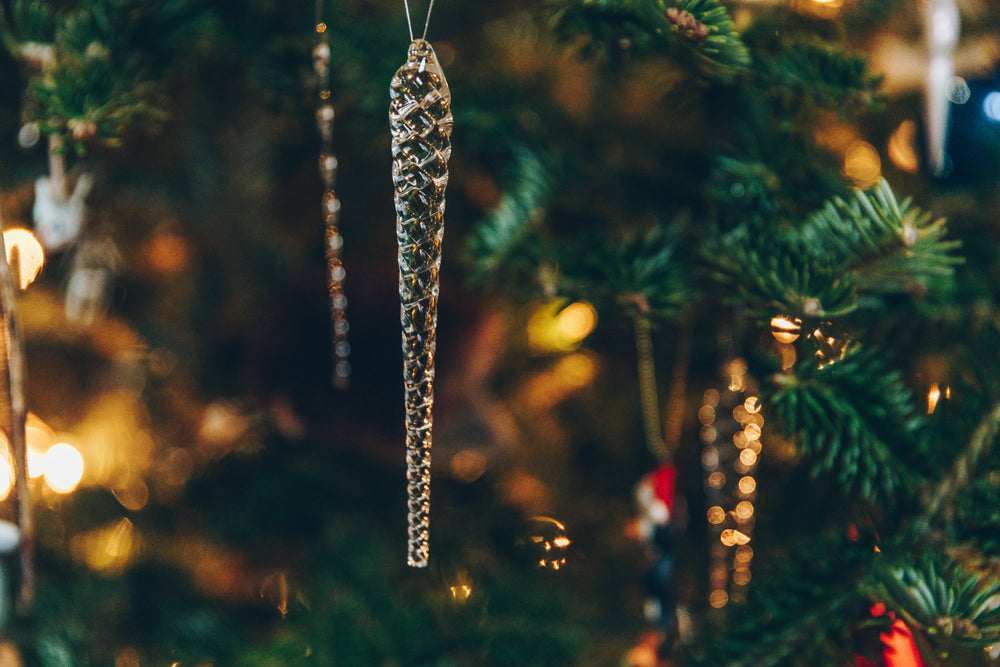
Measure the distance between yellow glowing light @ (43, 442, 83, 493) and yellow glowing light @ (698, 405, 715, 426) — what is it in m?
0.60

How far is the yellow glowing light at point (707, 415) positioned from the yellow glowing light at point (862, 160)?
287 mm

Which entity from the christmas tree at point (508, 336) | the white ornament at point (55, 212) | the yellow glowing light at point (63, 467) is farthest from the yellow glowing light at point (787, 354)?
the yellow glowing light at point (63, 467)

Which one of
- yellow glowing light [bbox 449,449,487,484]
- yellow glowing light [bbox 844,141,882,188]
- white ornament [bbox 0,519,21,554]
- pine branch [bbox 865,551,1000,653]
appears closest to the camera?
pine branch [bbox 865,551,1000,653]

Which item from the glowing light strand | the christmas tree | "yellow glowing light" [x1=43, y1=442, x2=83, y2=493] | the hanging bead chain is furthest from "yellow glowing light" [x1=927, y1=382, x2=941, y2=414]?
"yellow glowing light" [x1=43, y1=442, x2=83, y2=493]

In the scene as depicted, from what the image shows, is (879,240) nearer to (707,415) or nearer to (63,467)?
(707,415)

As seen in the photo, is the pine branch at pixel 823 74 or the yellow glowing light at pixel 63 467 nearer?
the pine branch at pixel 823 74

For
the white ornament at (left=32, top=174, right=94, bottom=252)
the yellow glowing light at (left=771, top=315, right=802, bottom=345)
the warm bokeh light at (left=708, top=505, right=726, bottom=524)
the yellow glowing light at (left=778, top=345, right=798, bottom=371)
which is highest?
the white ornament at (left=32, top=174, right=94, bottom=252)

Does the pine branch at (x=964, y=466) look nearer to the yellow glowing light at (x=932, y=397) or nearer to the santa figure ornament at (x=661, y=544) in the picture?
the yellow glowing light at (x=932, y=397)

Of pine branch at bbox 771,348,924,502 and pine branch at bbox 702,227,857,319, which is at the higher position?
pine branch at bbox 702,227,857,319

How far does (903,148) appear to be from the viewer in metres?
0.57

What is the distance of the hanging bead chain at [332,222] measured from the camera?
39 centimetres

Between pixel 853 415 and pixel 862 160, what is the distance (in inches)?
22.0

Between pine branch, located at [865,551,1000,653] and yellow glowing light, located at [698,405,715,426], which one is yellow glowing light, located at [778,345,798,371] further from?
pine branch, located at [865,551,1000,653]

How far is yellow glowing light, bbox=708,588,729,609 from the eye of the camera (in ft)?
1.50
